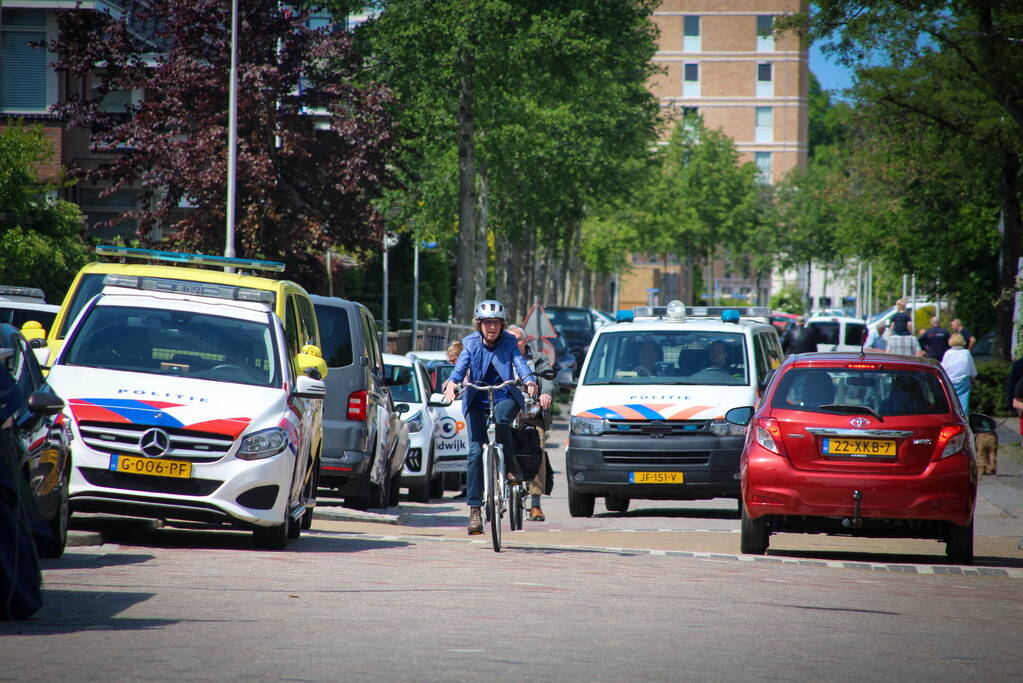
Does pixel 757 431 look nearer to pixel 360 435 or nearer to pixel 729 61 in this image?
pixel 360 435

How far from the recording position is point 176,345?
12742mm

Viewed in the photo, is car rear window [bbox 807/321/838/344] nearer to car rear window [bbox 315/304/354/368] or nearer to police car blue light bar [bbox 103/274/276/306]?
car rear window [bbox 315/304/354/368]

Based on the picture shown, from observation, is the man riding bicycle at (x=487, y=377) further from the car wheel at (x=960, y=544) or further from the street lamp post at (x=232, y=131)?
the street lamp post at (x=232, y=131)

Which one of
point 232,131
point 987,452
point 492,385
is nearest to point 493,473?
point 492,385

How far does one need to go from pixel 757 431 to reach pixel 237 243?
21.4 m

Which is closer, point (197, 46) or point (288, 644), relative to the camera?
point (288, 644)

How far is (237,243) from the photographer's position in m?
33.3

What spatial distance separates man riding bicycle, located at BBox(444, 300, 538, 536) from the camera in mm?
13219

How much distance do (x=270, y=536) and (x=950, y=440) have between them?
5.07 metres

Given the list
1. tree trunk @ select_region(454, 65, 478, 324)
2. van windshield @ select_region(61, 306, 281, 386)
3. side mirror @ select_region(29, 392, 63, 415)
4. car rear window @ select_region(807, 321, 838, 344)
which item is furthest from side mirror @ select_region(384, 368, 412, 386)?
car rear window @ select_region(807, 321, 838, 344)

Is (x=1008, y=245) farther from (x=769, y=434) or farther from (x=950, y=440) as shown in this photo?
(x=769, y=434)

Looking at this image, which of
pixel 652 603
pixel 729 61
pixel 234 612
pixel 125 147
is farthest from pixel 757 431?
pixel 729 61

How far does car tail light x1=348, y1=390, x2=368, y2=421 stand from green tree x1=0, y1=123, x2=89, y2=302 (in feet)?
35.0

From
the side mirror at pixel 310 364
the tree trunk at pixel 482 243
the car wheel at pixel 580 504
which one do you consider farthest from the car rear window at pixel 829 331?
the side mirror at pixel 310 364
